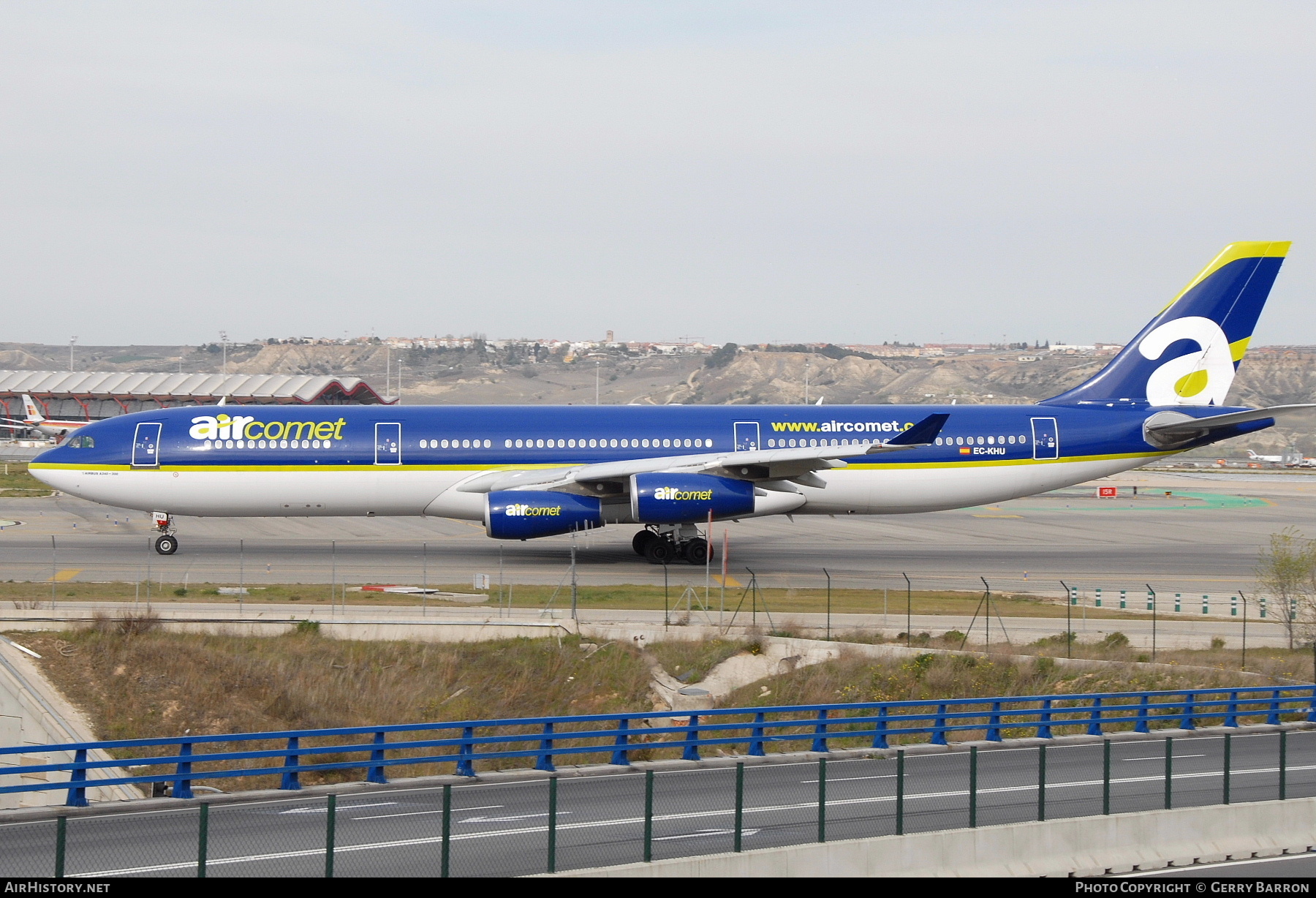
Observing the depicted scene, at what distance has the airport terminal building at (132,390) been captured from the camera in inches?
4491

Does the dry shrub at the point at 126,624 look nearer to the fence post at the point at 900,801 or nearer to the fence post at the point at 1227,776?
the fence post at the point at 900,801

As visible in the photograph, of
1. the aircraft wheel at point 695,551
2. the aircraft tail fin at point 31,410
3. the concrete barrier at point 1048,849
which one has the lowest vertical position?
the concrete barrier at point 1048,849

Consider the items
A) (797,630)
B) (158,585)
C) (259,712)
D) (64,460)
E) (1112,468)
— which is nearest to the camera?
(259,712)

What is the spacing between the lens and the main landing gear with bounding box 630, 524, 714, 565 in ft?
130

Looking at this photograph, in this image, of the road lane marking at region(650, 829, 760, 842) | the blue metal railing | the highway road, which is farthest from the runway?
the road lane marking at region(650, 829, 760, 842)

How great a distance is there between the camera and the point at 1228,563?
44.2 m

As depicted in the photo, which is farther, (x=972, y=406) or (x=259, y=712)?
(x=972, y=406)

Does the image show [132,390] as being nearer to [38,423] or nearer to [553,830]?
[38,423]

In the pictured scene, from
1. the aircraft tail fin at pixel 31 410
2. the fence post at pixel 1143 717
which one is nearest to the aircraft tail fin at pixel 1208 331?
the fence post at pixel 1143 717

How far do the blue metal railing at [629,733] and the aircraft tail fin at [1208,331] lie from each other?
672 inches
